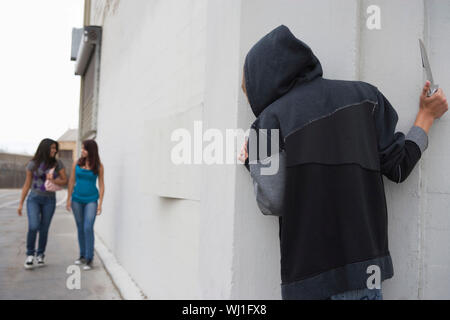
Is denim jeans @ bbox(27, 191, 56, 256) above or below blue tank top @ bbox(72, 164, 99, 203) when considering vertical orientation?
below

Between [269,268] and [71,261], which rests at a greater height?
[269,268]

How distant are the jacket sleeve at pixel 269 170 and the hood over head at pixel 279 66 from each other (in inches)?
5.4

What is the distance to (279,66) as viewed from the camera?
1.54 m

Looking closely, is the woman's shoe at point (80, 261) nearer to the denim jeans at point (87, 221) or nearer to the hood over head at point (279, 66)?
the denim jeans at point (87, 221)

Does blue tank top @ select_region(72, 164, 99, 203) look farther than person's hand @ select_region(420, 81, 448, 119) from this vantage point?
Yes

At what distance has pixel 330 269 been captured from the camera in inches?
55.3

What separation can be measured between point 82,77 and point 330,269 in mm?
→ 13578

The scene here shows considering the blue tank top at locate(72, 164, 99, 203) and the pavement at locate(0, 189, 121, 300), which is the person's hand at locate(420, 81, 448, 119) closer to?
the pavement at locate(0, 189, 121, 300)

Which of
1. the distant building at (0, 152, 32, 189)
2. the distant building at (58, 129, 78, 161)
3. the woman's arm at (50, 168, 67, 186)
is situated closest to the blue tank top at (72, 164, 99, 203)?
the woman's arm at (50, 168, 67, 186)

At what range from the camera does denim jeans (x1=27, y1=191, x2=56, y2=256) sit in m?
5.07

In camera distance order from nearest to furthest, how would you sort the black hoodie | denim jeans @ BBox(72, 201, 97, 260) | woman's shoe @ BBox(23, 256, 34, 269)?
the black hoodie → woman's shoe @ BBox(23, 256, 34, 269) → denim jeans @ BBox(72, 201, 97, 260)

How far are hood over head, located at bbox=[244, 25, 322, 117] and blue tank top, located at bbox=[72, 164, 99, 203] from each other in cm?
415
